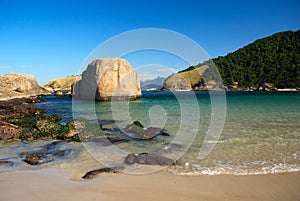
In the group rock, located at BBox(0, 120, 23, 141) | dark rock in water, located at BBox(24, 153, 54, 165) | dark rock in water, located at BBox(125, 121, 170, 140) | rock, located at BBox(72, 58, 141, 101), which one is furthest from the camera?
rock, located at BBox(72, 58, 141, 101)

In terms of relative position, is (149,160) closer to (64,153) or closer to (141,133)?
(64,153)

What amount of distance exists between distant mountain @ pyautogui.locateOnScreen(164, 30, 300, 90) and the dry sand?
75.8 m

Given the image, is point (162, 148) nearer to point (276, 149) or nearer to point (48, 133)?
point (276, 149)

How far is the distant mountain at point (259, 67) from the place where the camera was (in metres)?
87.7

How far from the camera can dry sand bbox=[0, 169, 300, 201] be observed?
426cm

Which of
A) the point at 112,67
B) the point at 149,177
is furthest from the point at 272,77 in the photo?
the point at 149,177

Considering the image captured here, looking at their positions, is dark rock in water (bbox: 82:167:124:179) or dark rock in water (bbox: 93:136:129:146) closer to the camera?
dark rock in water (bbox: 82:167:124:179)

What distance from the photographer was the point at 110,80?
34250 millimetres

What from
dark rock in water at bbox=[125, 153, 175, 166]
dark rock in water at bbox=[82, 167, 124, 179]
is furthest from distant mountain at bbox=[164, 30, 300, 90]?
dark rock in water at bbox=[82, 167, 124, 179]

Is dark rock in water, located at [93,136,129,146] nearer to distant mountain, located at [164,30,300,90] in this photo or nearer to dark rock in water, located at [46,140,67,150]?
dark rock in water, located at [46,140,67,150]

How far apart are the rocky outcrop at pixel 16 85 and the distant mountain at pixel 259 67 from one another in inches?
1794

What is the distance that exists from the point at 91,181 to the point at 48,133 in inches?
260

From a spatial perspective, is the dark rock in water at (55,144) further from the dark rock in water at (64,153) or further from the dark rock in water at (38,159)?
the dark rock in water at (38,159)

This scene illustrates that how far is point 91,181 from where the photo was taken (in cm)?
505
